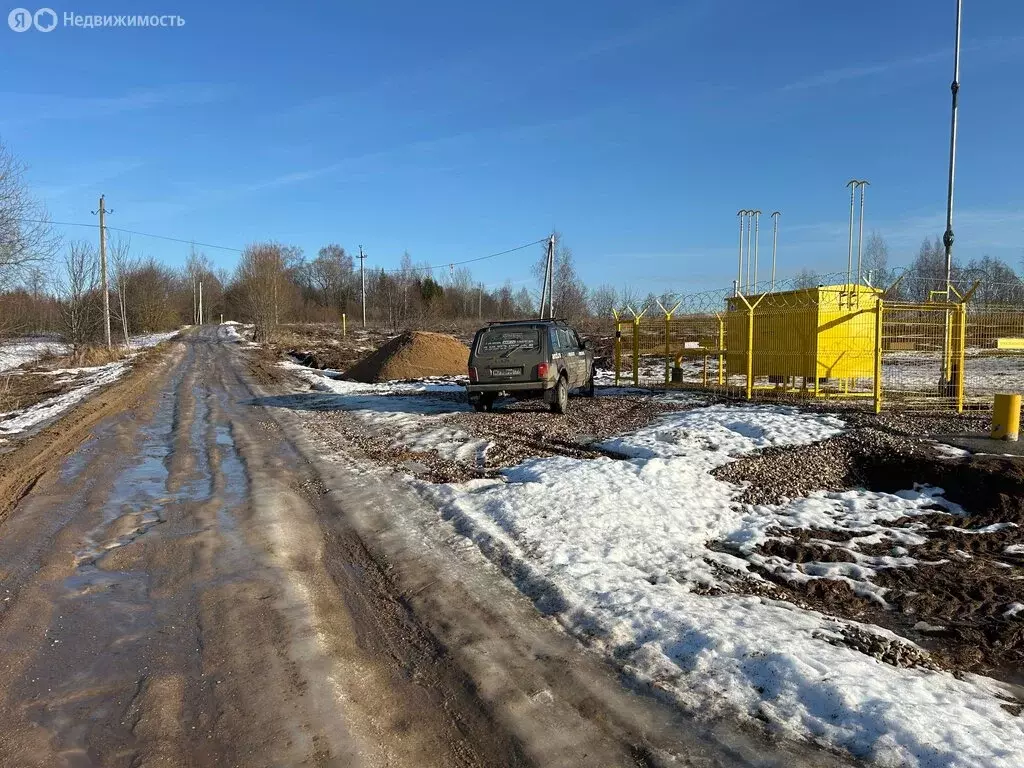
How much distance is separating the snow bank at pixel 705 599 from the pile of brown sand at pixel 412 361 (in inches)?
589

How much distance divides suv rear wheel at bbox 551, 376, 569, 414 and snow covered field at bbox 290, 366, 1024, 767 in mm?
3511

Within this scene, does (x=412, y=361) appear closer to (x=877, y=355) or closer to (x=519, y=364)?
(x=519, y=364)

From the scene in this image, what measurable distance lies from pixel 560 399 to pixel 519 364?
1217 millimetres

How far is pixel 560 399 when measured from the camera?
14492 mm

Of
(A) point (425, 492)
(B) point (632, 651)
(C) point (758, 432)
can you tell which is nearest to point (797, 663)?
(B) point (632, 651)

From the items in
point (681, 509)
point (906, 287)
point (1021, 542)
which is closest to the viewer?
point (1021, 542)

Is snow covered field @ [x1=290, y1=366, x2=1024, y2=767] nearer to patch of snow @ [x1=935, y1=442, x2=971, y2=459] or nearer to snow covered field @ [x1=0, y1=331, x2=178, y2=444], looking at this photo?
patch of snow @ [x1=935, y1=442, x2=971, y2=459]

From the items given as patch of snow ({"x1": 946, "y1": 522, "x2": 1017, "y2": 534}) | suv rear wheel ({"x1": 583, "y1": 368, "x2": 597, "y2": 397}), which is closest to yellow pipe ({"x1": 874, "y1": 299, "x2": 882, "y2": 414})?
patch of snow ({"x1": 946, "y1": 522, "x2": 1017, "y2": 534})

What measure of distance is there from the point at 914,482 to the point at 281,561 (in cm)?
782

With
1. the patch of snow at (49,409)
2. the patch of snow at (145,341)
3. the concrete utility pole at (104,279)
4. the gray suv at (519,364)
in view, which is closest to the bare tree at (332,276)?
the patch of snow at (145,341)

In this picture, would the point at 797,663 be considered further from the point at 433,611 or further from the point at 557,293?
the point at 557,293

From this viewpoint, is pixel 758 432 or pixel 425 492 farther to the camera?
pixel 758 432

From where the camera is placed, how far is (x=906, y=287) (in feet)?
51.6

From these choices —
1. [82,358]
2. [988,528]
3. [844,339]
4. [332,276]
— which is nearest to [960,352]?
[844,339]
